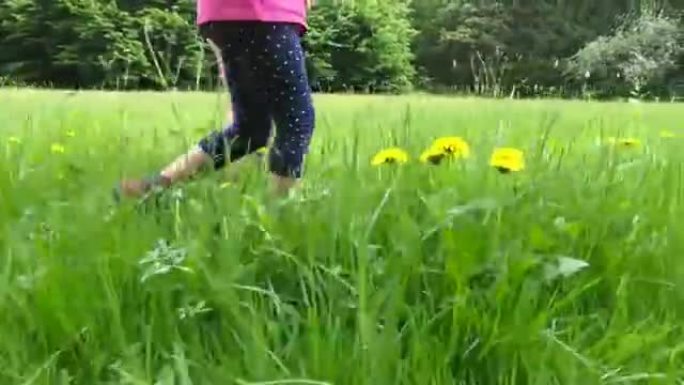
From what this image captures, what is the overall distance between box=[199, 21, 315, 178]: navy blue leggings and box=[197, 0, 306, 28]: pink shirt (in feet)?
0.05

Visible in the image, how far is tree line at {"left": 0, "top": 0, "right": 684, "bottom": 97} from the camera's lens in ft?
60.8

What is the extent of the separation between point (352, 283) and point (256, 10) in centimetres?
133

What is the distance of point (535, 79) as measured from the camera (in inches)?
984

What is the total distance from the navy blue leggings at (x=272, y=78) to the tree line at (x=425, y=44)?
1159cm

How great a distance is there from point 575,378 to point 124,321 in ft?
1.88

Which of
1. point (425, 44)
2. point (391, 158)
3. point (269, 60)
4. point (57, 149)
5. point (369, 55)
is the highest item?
point (269, 60)

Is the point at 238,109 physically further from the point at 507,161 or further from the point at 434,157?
the point at 507,161

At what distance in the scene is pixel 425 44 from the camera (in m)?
28.0

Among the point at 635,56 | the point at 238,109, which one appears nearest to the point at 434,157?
the point at 238,109

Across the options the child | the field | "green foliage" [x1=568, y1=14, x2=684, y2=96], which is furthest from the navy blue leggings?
"green foliage" [x1=568, y1=14, x2=684, y2=96]

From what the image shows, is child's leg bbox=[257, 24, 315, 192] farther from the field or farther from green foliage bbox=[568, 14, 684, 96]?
green foliage bbox=[568, 14, 684, 96]

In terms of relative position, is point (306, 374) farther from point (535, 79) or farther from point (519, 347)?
point (535, 79)

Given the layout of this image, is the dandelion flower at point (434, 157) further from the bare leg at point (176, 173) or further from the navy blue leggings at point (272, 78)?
the navy blue leggings at point (272, 78)

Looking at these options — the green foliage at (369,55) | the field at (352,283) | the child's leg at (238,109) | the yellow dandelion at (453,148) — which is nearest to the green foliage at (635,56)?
the green foliage at (369,55)
